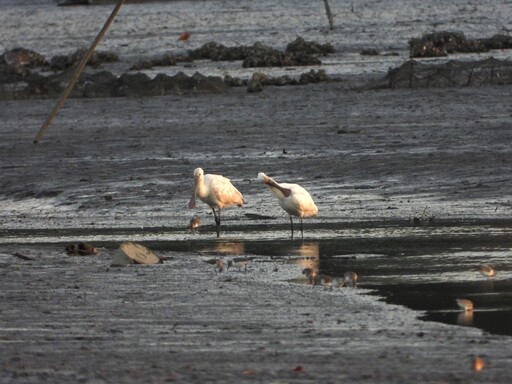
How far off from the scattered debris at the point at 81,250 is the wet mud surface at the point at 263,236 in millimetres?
119

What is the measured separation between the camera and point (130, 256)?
13469mm

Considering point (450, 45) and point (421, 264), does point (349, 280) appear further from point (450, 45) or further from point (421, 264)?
point (450, 45)

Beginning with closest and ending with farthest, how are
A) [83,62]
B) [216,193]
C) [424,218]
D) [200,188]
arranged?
[424,218] < [216,193] < [200,188] < [83,62]

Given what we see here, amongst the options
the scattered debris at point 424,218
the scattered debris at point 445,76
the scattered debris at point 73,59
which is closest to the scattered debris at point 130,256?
the scattered debris at point 424,218

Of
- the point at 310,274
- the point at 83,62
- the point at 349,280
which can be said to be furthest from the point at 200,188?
the point at 83,62

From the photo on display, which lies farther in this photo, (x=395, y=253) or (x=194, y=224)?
(x=194, y=224)

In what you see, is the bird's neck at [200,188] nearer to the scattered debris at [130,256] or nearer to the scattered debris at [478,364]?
the scattered debris at [130,256]

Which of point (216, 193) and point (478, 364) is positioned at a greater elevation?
point (478, 364)

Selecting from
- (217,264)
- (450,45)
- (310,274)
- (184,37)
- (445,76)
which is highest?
(310,274)

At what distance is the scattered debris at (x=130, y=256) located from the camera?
13477 millimetres

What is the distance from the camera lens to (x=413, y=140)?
74.9ft

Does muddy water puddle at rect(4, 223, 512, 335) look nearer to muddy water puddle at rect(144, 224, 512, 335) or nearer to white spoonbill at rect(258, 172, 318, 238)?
muddy water puddle at rect(144, 224, 512, 335)

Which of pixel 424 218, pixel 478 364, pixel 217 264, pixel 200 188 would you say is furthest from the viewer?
pixel 200 188

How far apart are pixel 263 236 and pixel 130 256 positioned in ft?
8.77
